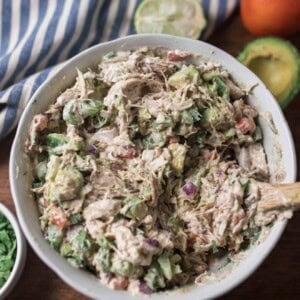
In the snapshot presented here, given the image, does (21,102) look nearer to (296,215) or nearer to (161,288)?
(161,288)

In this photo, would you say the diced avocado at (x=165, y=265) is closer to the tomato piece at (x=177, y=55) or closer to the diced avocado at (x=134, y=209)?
the diced avocado at (x=134, y=209)

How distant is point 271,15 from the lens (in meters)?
1.63

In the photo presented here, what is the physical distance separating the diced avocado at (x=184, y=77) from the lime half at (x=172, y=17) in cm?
23

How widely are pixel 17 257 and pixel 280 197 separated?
61cm

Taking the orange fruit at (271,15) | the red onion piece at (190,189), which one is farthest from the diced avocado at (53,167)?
the orange fruit at (271,15)

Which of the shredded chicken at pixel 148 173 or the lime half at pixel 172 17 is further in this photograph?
the lime half at pixel 172 17

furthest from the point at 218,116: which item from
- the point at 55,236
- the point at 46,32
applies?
the point at 46,32

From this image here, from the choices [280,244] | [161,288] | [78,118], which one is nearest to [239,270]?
[161,288]

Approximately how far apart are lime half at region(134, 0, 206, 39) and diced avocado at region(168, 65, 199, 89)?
23 centimetres

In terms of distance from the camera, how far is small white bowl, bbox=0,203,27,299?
1495mm

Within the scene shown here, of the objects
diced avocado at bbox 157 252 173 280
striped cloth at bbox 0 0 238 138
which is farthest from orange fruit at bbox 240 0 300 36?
diced avocado at bbox 157 252 173 280

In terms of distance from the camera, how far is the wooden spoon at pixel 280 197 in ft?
4.38

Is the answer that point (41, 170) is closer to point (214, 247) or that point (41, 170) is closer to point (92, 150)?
point (92, 150)

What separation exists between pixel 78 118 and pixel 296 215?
0.61m
